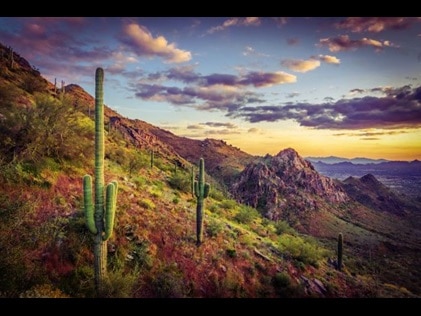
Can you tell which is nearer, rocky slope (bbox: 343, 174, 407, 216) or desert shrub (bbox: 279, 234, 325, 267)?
desert shrub (bbox: 279, 234, 325, 267)

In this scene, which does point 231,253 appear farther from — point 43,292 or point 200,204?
point 43,292

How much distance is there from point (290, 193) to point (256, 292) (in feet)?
78.7

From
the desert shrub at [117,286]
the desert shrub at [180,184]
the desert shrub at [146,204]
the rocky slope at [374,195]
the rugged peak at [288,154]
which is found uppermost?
the rugged peak at [288,154]

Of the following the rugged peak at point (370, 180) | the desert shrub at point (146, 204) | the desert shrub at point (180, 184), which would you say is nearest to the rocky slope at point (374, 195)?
the rugged peak at point (370, 180)

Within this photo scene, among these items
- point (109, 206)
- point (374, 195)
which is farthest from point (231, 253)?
point (374, 195)

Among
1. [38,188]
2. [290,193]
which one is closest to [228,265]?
[38,188]

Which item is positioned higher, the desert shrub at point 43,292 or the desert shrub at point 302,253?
the desert shrub at point 43,292

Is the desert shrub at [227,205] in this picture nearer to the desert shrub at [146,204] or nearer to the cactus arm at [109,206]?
the desert shrub at [146,204]

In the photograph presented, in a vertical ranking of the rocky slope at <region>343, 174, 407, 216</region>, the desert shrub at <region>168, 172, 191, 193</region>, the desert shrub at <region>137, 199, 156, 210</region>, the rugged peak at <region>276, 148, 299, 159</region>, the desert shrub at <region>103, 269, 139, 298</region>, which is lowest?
the rocky slope at <region>343, 174, 407, 216</region>

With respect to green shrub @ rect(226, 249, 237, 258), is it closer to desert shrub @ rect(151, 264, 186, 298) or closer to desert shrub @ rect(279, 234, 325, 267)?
desert shrub @ rect(151, 264, 186, 298)

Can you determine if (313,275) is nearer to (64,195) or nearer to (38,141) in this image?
(64,195)

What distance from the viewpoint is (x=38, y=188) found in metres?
8.25

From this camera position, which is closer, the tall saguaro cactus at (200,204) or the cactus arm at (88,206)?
the cactus arm at (88,206)

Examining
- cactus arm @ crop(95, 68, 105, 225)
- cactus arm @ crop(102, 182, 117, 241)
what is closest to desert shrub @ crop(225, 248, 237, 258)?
cactus arm @ crop(102, 182, 117, 241)
